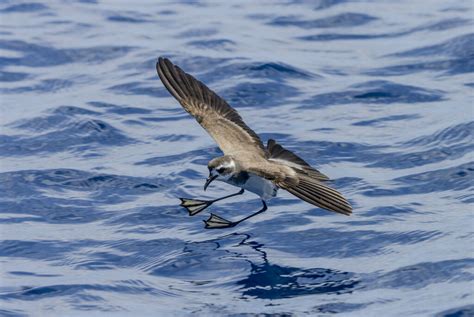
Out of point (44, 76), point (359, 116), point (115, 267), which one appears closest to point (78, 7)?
point (44, 76)

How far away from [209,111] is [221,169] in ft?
6.26

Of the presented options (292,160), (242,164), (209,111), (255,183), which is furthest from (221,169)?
(209,111)

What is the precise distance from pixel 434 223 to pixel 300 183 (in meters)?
1.65

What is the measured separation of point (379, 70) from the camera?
51.0 feet

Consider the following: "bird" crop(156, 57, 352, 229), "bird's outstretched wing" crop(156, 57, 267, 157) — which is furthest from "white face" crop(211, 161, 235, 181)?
"bird's outstretched wing" crop(156, 57, 267, 157)

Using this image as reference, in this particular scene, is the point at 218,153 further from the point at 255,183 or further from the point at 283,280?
the point at 283,280

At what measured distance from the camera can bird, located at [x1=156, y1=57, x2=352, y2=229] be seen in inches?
378

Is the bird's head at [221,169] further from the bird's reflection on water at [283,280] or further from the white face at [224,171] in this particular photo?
the bird's reflection on water at [283,280]

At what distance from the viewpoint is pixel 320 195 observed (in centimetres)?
948

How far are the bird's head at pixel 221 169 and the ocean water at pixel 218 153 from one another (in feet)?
2.31

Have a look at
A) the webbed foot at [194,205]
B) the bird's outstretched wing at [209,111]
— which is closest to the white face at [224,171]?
the webbed foot at [194,205]

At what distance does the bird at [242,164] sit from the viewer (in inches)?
378

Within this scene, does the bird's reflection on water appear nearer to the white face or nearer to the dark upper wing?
the white face

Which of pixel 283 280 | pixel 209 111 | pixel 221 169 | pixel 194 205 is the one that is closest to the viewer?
pixel 283 280
